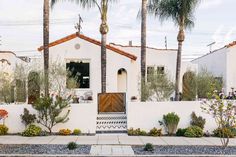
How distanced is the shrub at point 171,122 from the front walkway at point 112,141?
71 cm

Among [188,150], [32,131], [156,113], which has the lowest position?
[188,150]

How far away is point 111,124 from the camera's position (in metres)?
14.9

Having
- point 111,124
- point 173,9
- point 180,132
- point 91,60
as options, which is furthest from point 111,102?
point 173,9

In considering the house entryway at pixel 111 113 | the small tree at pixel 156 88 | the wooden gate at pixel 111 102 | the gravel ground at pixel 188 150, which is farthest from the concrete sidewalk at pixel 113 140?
the wooden gate at pixel 111 102

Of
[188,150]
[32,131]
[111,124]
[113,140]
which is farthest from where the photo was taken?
[111,124]

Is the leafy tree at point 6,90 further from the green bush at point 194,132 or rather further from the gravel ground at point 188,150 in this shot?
the green bush at point 194,132

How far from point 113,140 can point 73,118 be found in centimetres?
270

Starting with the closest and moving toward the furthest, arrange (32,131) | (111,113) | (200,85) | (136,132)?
(32,131) → (136,132) → (111,113) → (200,85)

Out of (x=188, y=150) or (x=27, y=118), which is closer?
(x=188, y=150)

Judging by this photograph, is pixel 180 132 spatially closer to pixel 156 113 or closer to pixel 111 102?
pixel 156 113

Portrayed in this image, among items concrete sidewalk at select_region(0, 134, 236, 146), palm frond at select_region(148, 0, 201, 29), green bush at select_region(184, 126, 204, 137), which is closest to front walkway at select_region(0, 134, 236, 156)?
concrete sidewalk at select_region(0, 134, 236, 146)

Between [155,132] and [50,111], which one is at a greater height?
[50,111]

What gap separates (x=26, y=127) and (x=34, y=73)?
166 inches

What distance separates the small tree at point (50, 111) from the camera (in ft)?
45.6
